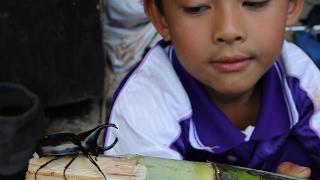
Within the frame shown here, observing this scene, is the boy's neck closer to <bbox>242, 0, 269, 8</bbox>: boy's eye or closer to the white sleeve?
the white sleeve

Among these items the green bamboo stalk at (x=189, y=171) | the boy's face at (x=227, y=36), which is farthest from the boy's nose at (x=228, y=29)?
the green bamboo stalk at (x=189, y=171)

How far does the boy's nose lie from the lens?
127cm

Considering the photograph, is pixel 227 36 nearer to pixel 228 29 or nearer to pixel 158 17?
pixel 228 29

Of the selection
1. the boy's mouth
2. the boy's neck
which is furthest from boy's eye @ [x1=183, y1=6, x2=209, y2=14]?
the boy's neck

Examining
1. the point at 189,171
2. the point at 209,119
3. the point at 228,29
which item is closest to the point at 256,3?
the point at 228,29

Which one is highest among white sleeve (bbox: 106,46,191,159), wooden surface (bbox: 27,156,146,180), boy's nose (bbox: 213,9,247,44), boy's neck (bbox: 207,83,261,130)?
boy's nose (bbox: 213,9,247,44)

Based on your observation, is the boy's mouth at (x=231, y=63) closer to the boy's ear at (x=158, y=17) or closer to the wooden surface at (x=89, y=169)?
the boy's ear at (x=158, y=17)

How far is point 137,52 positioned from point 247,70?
1813mm

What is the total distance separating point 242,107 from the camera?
170cm

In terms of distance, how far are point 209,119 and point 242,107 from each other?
0.15 meters

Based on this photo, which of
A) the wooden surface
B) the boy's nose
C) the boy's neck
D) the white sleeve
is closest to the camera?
the wooden surface

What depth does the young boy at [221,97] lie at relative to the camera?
1.36 metres

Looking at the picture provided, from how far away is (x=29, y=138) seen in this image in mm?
2459

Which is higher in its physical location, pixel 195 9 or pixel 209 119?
pixel 195 9
